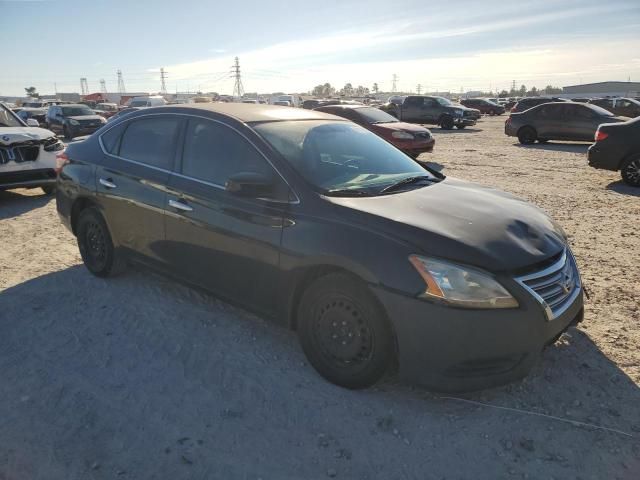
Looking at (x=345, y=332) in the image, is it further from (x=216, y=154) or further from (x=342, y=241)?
(x=216, y=154)

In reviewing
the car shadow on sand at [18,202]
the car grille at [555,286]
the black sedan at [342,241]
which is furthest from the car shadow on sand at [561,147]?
the car shadow on sand at [18,202]

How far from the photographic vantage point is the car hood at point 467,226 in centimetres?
266

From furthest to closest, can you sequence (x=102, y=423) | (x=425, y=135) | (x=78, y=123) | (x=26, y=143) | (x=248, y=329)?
(x=78, y=123) < (x=425, y=135) < (x=26, y=143) < (x=248, y=329) < (x=102, y=423)

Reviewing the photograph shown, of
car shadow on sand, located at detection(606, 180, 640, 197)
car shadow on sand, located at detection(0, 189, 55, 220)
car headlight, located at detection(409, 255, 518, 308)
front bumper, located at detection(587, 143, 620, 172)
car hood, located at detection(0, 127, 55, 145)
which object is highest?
car hood, located at detection(0, 127, 55, 145)

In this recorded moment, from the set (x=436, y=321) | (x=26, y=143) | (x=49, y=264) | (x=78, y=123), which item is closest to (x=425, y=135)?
(x=26, y=143)

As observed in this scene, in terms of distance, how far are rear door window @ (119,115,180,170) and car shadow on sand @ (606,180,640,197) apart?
8419 millimetres

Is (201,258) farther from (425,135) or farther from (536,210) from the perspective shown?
(425,135)

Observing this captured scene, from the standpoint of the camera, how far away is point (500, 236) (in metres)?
2.84

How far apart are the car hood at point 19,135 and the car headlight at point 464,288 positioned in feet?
25.6

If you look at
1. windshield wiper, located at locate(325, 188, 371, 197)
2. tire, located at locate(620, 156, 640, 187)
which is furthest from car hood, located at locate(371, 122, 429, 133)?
windshield wiper, located at locate(325, 188, 371, 197)

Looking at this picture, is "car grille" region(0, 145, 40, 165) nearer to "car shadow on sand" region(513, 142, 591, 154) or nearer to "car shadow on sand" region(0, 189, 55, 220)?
"car shadow on sand" region(0, 189, 55, 220)

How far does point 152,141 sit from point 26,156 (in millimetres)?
5189

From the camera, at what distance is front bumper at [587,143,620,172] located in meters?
9.58

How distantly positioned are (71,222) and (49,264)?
2.28ft
